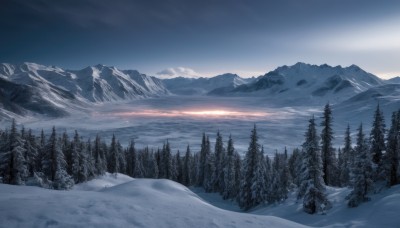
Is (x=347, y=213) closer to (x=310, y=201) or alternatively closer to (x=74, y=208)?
(x=310, y=201)

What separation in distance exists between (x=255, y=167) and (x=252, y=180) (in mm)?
2332

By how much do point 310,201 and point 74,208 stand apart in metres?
27.1

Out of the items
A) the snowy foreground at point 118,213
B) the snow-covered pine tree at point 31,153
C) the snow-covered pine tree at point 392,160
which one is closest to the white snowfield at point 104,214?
the snowy foreground at point 118,213

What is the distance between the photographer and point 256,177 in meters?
49.5

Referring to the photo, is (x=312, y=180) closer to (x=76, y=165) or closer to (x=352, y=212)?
(x=352, y=212)

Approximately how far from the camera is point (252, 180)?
163 feet

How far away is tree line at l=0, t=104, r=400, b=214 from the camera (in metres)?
33.6

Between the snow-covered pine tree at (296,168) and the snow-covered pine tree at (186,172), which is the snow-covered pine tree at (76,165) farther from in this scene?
the snow-covered pine tree at (296,168)

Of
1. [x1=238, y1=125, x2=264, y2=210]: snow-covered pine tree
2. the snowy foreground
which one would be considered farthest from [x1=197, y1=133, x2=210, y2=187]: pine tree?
the snowy foreground

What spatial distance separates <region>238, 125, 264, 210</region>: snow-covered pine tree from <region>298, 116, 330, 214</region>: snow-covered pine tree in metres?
14.7

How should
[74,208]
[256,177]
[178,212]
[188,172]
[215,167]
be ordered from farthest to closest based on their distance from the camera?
[188,172] → [215,167] → [256,177] → [178,212] → [74,208]

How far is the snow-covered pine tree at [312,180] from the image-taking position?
33281 mm

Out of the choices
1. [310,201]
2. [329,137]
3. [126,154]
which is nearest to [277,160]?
[329,137]

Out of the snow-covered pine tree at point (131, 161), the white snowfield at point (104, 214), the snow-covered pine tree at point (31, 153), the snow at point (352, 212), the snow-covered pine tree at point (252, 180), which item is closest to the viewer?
the white snowfield at point (104, 214)
